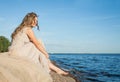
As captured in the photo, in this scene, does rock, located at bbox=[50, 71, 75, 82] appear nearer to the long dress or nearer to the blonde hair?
the long dress

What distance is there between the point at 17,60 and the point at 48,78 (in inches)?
44.0

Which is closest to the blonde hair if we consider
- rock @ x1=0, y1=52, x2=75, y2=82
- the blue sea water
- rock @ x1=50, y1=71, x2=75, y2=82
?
rock @ x1=0, y1=52, x2=75, y2=82

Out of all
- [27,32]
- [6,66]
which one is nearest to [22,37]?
[27,32]

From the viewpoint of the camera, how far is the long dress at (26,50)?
9.45 meters

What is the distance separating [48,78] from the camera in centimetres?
877

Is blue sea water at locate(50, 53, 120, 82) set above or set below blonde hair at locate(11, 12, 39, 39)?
below

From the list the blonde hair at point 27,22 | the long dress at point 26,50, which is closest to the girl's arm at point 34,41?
the long dress at point 26,50

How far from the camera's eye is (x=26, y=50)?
955 cm

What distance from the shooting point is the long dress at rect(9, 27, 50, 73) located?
9453 millimetres

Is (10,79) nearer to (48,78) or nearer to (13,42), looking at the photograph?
(48,78)

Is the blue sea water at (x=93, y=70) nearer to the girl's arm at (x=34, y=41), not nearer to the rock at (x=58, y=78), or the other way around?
the rock at (x=58, y=78)

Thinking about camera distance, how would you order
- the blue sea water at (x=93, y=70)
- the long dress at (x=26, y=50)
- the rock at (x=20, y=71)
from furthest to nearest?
the blue sea water at (x=93, y=70) < the long dress at (x=26, y=50) < the rock at (x=20, y=71)

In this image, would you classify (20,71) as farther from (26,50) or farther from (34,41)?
(34,41)

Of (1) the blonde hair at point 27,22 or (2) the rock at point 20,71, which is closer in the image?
(2) the rock at point 20,71
